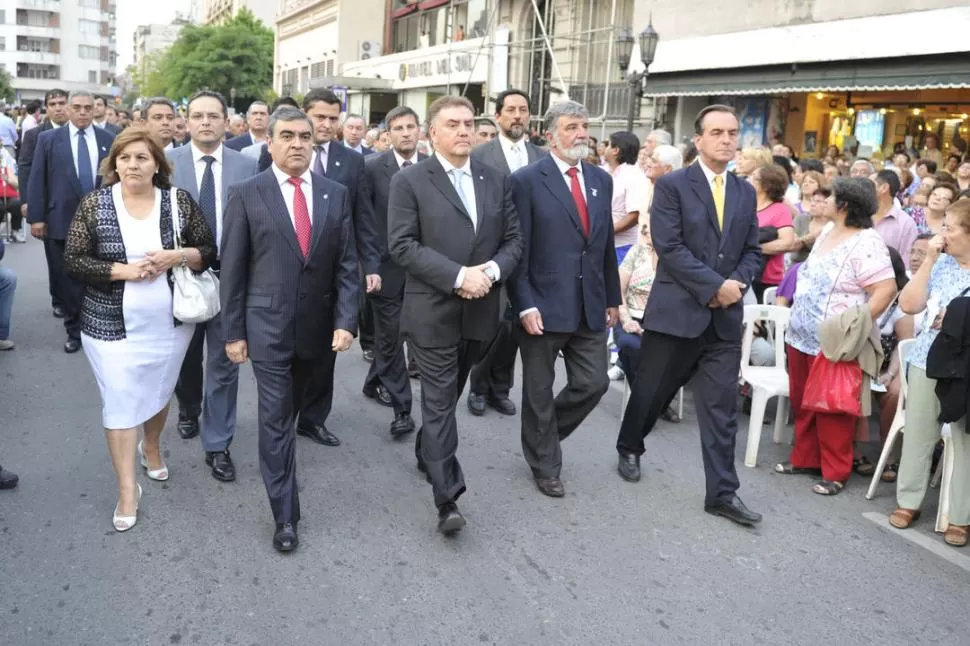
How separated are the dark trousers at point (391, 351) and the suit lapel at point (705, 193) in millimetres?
2176

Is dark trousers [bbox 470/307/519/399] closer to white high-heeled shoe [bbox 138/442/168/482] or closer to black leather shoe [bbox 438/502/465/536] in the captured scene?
black leather shoe [bbox 438/502/465/536]

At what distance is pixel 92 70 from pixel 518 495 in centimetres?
11404

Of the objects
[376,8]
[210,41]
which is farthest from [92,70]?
[376,8]

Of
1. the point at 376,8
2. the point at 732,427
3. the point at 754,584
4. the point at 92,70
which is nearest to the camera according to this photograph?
the point at 754,584

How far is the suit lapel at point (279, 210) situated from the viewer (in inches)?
166

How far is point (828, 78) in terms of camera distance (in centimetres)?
1555

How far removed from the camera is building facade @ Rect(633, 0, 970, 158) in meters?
13.9

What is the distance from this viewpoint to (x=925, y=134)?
47.8 ft

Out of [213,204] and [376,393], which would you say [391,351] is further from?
[213,204]

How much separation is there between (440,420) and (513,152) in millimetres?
2893

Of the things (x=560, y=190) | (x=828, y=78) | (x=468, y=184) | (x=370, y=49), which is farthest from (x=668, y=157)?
(x=370, y=49)

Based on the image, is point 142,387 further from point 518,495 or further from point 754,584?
point 754,584

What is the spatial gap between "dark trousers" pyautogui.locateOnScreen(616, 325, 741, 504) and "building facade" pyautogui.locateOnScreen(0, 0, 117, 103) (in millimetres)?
103871

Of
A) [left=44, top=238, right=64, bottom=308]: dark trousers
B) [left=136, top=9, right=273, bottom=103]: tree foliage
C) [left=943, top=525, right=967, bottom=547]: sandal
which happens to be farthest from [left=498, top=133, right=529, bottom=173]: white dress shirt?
[left=136, top=9, right=273, bottom=103]: tree foliage
